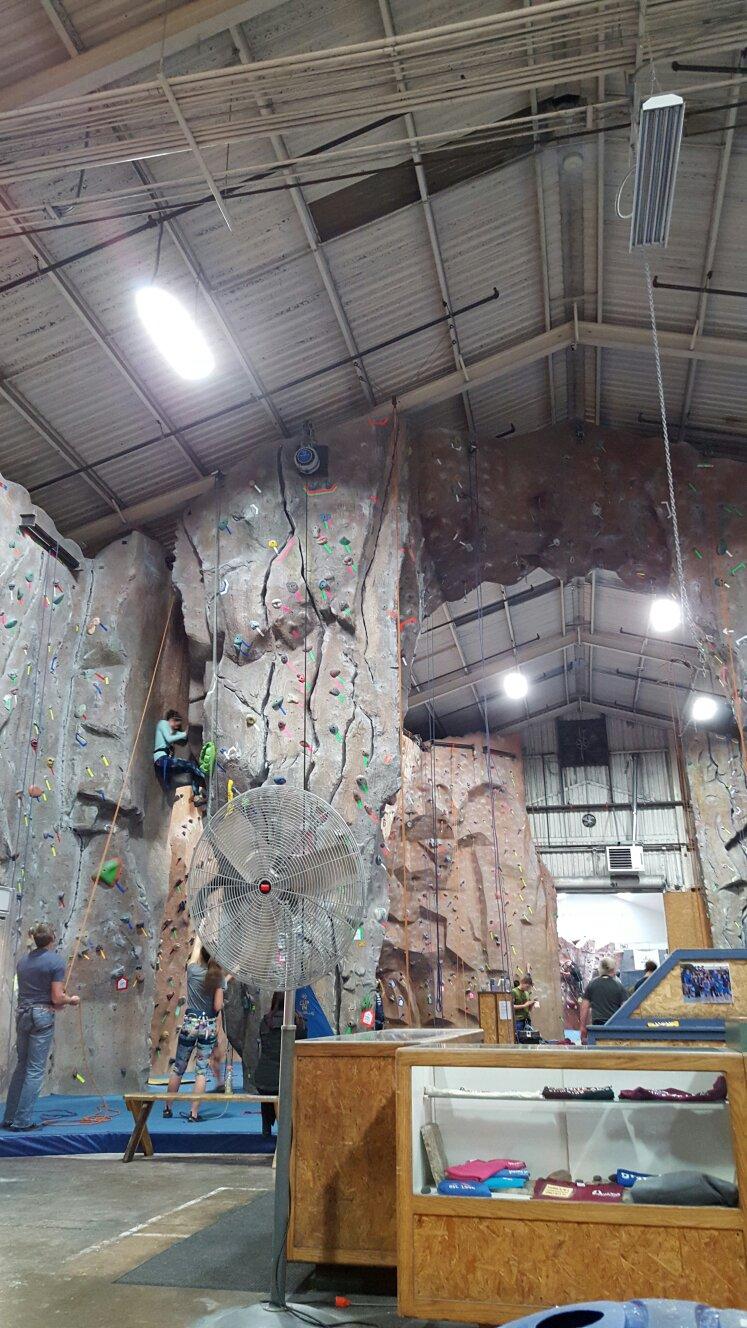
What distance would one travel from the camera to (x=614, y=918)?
64.4 ft

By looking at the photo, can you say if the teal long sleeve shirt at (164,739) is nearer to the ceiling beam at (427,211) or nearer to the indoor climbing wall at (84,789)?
the indoor climbing wall at (84,789)

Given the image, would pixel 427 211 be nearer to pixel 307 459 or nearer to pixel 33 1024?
pixel 307 459

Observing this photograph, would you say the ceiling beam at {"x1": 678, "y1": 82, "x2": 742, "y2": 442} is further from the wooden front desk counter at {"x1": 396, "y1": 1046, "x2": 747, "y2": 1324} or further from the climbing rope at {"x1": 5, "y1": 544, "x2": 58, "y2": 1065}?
the climbing rope at {"x1": 5, "y1": 544, "x2": 58, "y2": 1065}

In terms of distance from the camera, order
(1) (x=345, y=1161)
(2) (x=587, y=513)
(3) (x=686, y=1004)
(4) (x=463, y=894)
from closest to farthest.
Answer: (1) (x=345, y=1161) < (3) (x=686, y=1004) < (2) (x=587, y=513) < (4) (x=463, y=894)

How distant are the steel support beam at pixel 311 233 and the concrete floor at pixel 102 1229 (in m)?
5.31

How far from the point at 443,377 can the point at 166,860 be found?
525cm

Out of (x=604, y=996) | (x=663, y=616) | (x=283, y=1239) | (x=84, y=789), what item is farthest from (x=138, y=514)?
(x=663, y=616)

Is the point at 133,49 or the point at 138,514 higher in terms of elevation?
the point at 133,49

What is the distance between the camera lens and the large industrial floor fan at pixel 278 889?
3027mm

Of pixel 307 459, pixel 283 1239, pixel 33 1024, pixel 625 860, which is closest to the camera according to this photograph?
pixel 283 1239

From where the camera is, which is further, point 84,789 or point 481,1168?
point 84,789

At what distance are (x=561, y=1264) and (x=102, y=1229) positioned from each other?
6.59 ft

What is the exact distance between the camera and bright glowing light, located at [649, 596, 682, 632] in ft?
43.2

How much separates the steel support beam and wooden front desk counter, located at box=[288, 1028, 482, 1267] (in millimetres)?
Result: 4744
